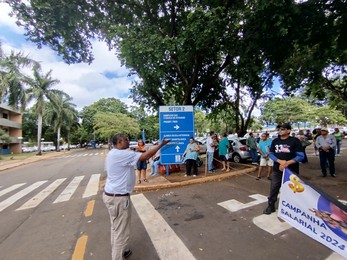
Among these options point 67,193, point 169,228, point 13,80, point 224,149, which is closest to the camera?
point 169,228

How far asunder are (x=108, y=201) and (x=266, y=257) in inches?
91.7

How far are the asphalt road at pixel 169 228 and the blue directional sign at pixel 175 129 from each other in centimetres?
240

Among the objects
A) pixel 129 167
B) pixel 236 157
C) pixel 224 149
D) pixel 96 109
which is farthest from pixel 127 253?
pixel 96 109

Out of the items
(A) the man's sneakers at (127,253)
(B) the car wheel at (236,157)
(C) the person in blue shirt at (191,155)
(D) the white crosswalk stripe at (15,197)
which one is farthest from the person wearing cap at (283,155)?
(B) the car wheel at (236,157)

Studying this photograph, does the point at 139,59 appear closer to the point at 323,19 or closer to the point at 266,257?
the point at 323,19

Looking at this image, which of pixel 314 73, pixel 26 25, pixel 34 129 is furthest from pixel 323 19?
pixel 34 129

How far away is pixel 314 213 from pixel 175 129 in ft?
21.9

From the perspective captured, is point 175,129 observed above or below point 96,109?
below

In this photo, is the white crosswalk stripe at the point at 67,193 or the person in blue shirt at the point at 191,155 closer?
the white crosswalk stripe at the point at 67,193

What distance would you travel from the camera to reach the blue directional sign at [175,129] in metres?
9.66

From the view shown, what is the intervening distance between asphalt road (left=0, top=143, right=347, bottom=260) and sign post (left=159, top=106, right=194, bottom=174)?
7.86 feet

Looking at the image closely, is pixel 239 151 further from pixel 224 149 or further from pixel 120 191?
pixel 120 191

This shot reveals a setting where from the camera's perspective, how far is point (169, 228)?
14.8ft

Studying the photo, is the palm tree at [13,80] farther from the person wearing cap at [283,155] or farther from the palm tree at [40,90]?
the person wearing cap at [283,155]
